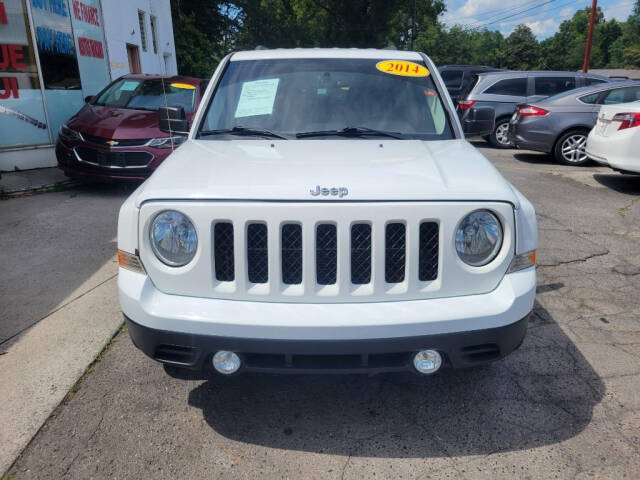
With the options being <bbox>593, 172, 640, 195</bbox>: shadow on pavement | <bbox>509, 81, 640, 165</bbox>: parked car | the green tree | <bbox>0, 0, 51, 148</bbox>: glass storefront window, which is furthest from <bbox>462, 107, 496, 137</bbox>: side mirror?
the green tree

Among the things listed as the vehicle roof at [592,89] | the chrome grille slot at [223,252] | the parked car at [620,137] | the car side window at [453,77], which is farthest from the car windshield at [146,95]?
the car side window at [453,77]

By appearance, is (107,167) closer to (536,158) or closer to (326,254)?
(326,254)

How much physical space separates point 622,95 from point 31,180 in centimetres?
1046

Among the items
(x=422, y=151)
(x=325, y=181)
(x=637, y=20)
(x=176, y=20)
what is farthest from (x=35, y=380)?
(x=637, y=20)

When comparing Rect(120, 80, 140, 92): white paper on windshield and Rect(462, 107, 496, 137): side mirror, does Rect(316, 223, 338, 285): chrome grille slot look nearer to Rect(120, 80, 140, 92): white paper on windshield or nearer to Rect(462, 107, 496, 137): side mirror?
Rect(462, 107, 496, 137): side mirror

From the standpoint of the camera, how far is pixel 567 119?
10070mm

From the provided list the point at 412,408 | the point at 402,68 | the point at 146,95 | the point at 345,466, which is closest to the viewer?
the point at 345,466

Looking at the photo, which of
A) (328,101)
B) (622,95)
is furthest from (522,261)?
(622,95)

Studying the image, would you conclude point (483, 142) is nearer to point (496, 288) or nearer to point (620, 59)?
point (496, 288)

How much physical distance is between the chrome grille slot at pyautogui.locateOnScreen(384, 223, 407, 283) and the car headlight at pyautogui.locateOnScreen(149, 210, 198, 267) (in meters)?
0.83

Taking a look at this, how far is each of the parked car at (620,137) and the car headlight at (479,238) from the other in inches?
246

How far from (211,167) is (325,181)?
2.06 feet

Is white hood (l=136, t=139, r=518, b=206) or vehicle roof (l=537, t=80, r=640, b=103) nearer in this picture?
white hood (l=136, t=139, r=518, b=206)

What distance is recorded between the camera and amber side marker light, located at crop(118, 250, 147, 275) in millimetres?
2379
